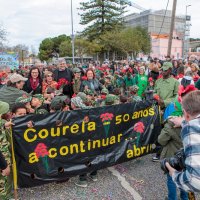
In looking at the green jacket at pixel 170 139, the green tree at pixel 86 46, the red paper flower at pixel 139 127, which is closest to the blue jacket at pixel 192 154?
the green jacket at pixel 170 139

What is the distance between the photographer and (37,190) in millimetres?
3670

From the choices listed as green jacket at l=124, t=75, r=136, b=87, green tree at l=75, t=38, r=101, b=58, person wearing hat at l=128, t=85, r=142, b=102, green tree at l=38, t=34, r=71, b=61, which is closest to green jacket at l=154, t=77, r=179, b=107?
person wearing hat at l=128, t=85, r=142, b=102

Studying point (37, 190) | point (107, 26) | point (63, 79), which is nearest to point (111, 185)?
point (37, 190)

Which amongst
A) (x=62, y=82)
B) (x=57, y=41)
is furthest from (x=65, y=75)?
(x=57, y=41)

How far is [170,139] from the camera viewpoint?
319 centimetres

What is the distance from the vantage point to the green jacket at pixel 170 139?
10.2ft

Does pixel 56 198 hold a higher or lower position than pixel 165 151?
lower

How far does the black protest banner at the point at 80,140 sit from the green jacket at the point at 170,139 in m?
1.00

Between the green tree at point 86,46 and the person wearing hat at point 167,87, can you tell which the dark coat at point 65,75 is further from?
the green tree at point 86,46

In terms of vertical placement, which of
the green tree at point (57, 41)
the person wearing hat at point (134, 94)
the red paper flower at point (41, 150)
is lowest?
the red paper flower at point (41, 150)

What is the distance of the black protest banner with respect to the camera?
331 cm

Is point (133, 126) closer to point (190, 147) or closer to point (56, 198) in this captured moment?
point (56, 198)

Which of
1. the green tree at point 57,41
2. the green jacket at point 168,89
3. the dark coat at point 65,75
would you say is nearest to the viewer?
the green jacket at point 168,89

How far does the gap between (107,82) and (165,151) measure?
6107 mm
